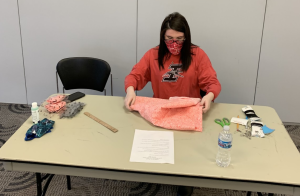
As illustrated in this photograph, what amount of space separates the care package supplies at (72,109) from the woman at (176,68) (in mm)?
307

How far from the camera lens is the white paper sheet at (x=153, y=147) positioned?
1.11 meters

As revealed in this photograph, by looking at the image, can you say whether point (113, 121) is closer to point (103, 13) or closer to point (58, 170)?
point (58, 170)

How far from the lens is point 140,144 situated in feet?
3.99

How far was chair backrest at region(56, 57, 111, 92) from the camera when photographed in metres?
2.15

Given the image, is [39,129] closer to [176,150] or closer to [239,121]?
[176,150]

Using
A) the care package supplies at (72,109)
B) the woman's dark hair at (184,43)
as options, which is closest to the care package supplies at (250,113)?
the woman's dark hair at (184,43)

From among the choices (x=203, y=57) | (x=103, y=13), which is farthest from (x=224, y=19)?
(x=103, y=13)

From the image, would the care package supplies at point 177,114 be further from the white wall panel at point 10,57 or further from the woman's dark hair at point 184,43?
the white wall panel at point 10,57

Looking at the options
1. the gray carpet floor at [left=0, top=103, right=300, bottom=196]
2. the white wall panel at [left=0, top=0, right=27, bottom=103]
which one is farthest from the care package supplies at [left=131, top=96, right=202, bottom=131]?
the white wall panel at [left=0, top=0, right=27, bottom=103]

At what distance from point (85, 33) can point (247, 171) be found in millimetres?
2143

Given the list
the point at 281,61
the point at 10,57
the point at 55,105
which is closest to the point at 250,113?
the point at 55,105

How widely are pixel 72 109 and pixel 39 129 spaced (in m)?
0.26

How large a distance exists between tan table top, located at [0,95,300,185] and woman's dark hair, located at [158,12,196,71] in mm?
473

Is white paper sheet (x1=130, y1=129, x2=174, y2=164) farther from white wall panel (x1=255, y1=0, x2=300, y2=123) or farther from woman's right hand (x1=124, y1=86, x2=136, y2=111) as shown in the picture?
white wall panel (x1=255, y1=0, x2=300, y2=123)
